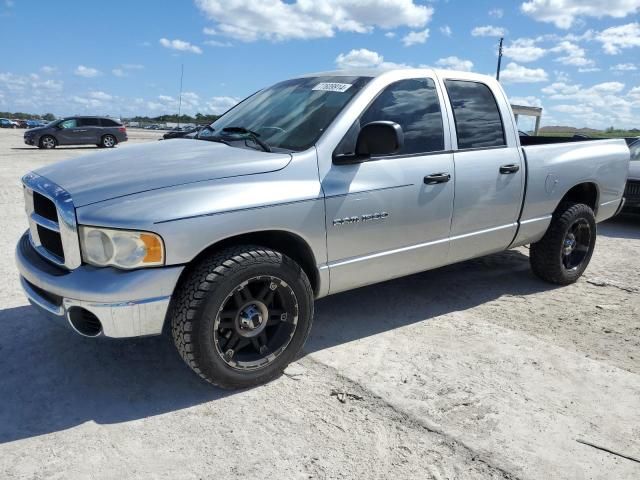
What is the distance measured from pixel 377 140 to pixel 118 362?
2.16 m

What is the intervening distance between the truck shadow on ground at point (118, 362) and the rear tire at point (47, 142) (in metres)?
22.0

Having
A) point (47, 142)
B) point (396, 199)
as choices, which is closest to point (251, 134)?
point (396, 199)

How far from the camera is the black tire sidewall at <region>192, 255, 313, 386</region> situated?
285 centimetres

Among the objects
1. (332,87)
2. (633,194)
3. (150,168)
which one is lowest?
(633,194)

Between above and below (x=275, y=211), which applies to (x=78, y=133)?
above

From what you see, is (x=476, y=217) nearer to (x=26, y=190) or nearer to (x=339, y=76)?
(x=339, y=76)

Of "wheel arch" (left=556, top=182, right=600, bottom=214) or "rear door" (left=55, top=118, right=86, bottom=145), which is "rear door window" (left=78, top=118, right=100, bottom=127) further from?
"wheel arch" (left=556, top=182, right=600, bottom=214)

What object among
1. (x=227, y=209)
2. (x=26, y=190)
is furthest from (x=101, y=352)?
(x=227, y=209)

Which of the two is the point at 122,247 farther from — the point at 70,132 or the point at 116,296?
the point at 70,132

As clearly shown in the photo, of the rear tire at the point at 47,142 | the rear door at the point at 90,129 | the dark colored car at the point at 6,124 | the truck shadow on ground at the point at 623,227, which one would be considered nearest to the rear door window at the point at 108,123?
the rear door at the point at 90,129

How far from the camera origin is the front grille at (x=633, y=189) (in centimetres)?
871

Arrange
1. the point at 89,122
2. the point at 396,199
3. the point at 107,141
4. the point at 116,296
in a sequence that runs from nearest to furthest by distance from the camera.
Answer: the point at 116,296
the point at 396,199
the point at 89,122
the point at 107,141

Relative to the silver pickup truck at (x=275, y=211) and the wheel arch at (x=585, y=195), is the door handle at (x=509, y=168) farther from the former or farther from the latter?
the wheel arch at (x=585, y=195)

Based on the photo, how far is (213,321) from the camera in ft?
9.45
